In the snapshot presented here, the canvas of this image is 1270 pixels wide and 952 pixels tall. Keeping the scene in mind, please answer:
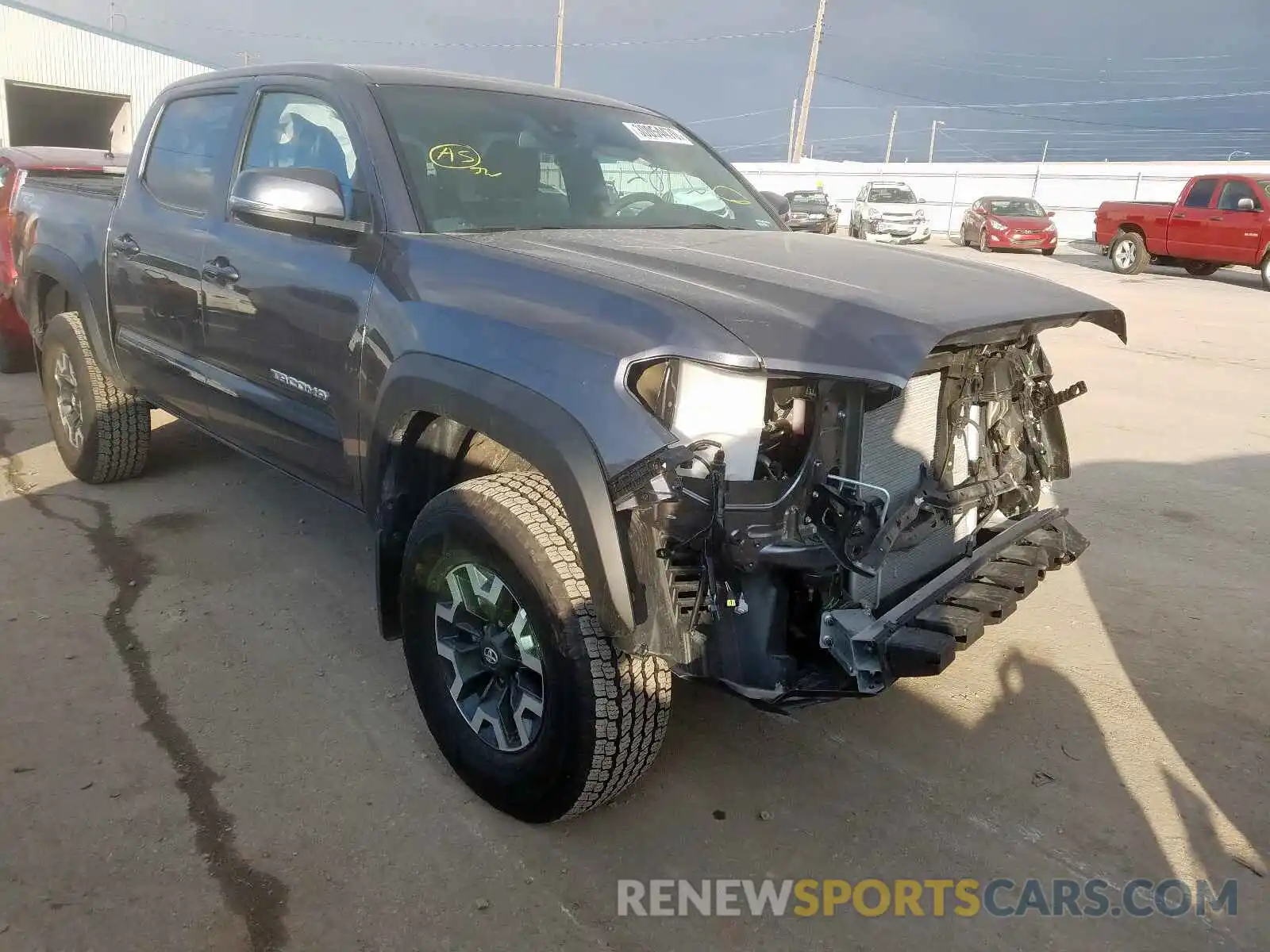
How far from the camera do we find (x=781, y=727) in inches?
121

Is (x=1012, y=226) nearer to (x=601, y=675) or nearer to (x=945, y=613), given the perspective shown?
(x=945, y=613)

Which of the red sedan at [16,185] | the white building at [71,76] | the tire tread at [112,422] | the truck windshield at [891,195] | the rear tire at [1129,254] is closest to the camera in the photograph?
the tire tread at [112,422]

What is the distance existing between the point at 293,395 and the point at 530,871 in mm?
1738

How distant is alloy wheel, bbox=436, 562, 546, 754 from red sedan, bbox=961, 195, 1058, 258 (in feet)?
74.0

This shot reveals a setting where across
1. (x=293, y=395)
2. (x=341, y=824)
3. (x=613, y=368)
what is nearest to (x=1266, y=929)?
(x=613, y=368)

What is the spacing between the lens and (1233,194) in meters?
16.1

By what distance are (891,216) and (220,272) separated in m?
23.0

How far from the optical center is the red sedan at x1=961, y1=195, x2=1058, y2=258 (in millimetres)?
22375

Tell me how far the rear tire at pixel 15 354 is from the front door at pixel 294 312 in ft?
16.6

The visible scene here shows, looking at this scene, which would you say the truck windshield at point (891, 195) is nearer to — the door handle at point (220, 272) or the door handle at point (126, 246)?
the door handle at point (126, 246)

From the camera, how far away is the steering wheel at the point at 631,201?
11.0 feet

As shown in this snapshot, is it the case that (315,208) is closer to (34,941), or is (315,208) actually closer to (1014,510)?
(34,941)

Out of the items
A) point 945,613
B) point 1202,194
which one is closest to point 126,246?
point 945,613

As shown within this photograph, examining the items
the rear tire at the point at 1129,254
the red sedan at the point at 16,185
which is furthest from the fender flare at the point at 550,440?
the rear tire at the point at 1129,254
